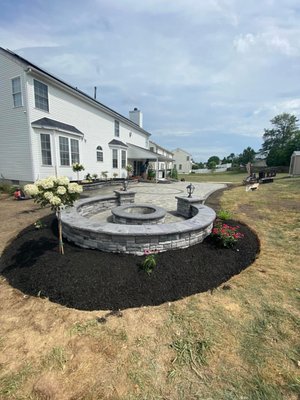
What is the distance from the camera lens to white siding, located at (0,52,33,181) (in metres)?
10.8

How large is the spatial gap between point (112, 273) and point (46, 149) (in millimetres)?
10734

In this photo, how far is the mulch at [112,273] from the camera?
9.96ft

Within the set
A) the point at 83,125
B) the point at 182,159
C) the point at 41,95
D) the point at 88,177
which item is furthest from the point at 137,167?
the point at 182,159

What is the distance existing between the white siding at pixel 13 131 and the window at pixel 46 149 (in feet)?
2.39

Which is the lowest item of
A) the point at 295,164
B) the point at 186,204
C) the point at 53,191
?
the point at 186,204

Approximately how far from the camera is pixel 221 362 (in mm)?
2084

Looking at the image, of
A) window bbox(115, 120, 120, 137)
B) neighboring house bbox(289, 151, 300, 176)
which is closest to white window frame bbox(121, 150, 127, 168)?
window bbox(115, 120, 120, 137)

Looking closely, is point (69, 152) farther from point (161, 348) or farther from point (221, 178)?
point (221, 178)

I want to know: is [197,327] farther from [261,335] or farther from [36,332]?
[36,332]

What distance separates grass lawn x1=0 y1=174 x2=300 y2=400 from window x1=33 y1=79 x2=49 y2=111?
11.3 m

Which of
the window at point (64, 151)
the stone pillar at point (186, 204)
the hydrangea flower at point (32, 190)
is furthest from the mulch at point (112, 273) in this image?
the window at point (64, 151)

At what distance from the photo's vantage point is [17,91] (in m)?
10.8

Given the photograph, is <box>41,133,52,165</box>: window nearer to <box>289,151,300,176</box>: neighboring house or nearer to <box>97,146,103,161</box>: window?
<box>97,146,103,161</box>: window

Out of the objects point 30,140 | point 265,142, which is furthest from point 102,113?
point 265,142
